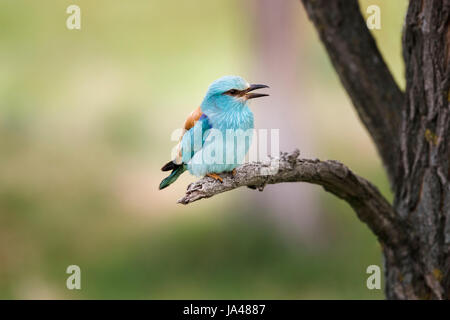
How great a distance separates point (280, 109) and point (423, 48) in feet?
13.1

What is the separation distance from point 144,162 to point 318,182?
241 inches

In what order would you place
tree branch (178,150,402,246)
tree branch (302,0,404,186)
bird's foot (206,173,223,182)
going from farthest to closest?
1. tree branch (302,0,404,186)
2. bird's foot (206,173,223,182)
3. tree branch (178,150,402,246)

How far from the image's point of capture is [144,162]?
928 cm

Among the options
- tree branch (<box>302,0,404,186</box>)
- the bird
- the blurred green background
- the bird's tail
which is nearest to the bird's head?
the bird

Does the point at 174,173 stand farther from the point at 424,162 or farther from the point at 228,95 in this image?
the point at 424,162

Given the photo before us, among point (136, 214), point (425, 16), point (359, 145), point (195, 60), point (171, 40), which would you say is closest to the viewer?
point (425, 16)

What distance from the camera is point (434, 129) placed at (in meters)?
3.47

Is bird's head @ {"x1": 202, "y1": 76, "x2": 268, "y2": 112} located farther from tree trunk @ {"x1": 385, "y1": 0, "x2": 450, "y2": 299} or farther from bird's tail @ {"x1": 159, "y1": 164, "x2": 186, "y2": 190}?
tree trunk @ {"x1": 385, "y1": 0, "x2": 450, "y2": 299}

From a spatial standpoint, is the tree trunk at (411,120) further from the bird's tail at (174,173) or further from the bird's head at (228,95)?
the bird's tail at (174,173)

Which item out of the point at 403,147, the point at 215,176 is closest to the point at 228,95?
the point at 215,176

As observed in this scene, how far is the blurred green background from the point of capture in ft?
23.1

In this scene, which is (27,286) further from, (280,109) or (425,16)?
(425,16)

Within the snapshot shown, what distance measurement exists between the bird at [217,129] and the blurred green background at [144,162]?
3520 mm
